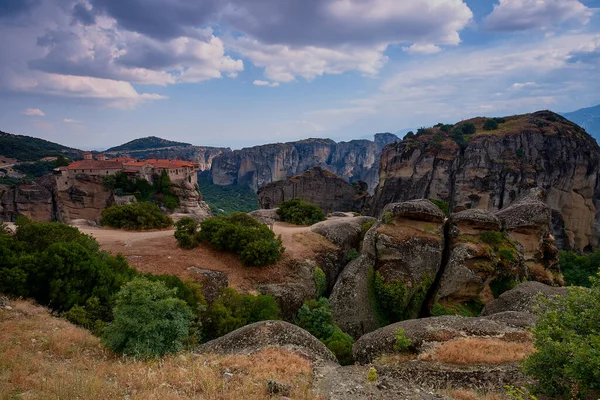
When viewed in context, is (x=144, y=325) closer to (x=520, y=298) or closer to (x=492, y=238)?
(x=520, y=298)

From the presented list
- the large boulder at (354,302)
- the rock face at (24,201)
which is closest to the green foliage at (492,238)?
the large boulder at (354,302)

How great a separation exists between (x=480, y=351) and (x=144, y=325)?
33.2ft

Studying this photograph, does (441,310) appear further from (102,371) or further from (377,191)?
(377,191)

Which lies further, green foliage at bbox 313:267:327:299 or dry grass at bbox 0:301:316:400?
green foliage at bbox 313:267:327:299

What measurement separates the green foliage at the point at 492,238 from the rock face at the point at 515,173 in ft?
125

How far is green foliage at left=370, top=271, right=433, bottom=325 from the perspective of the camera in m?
20.7

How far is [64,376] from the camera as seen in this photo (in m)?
7.20

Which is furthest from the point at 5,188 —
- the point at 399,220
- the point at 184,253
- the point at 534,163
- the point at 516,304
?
the point at 534,163

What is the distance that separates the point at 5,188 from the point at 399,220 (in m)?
58.5

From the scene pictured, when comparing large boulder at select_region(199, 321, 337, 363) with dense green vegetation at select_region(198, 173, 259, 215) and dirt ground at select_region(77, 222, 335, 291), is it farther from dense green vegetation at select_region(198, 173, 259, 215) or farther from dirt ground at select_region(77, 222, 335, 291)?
dense green vegetation at select_region(198, 173, 259, 215)

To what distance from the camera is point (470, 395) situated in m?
8.38

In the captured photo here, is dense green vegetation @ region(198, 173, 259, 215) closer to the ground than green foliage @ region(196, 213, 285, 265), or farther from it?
closer to the ground

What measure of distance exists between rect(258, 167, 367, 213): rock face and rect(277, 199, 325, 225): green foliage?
116 ft

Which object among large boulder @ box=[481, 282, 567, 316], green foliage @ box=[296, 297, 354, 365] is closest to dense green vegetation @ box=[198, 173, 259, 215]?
green foliage @ box=[296, 297, 354, 365]
